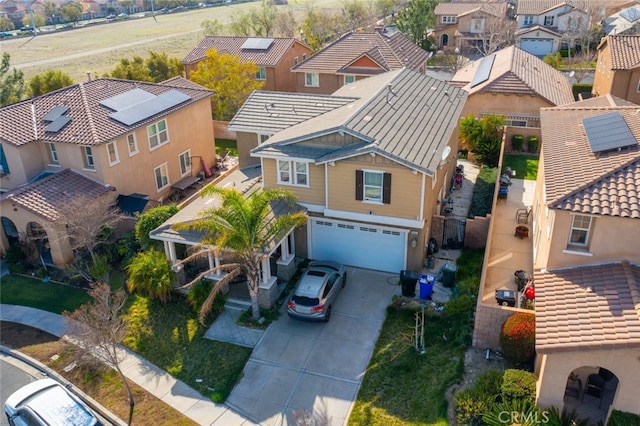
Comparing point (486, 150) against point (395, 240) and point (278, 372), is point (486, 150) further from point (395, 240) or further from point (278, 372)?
point (278, 372)

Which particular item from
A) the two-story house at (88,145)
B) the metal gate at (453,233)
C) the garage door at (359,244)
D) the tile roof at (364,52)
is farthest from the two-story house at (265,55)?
the metal gate at (453,233)

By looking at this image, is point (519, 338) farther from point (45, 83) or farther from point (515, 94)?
point (45, 83)

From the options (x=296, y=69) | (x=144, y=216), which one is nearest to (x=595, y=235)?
(x=144, y=216)

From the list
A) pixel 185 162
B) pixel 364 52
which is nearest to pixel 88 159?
pixel 185 162

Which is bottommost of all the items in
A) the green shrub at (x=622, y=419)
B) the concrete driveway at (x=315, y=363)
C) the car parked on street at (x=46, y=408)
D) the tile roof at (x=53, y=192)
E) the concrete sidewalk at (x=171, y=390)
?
the concrete sidewalk at (x=171, y=390)

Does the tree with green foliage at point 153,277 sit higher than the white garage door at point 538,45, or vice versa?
the white garage door at point 538,45

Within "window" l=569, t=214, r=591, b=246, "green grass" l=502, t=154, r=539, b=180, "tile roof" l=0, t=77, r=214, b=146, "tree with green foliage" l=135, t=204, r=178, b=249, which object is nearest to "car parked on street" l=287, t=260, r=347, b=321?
"tree with green foliage" l=135, t=204, r=178, b=249

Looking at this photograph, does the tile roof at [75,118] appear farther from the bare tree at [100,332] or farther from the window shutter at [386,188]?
the window shutter at [386,188]
